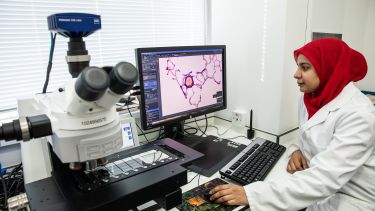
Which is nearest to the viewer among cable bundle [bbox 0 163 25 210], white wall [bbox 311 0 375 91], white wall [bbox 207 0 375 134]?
cable bundle [bbox 0 163 25 210]

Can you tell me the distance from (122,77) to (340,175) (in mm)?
833

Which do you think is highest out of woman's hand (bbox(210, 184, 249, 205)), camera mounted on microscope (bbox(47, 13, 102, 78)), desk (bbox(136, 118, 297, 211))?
camera mounted on microscope (bbox(47, 13, 102, 78))

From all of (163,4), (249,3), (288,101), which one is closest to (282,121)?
(288,101)

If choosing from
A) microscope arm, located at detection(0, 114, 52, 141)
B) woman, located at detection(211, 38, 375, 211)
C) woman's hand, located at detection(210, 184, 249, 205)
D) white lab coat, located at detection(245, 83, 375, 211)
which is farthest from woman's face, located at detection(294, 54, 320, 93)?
microscope arm, located at detection(0, 114, 52, 141)

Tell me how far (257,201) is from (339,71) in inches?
24.2

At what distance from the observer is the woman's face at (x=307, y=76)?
1.10 m

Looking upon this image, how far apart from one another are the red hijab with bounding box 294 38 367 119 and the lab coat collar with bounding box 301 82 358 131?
2 cm

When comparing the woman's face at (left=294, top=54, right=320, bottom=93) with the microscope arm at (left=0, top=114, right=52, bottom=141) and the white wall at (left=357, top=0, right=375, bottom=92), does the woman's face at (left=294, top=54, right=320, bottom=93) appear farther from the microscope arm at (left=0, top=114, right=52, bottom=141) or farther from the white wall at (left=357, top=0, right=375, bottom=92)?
the white wall at (left=357, top=0, right=375, bottom=92)

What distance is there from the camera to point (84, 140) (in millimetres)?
527

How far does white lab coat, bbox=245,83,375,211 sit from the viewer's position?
2.96ft

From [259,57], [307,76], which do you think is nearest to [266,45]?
[259,57]

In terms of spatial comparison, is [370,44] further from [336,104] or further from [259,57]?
[336,104]

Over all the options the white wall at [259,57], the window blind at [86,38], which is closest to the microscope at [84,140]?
the window blind at [86,38]

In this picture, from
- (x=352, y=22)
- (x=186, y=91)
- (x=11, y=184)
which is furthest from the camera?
(x=352, y=22)
